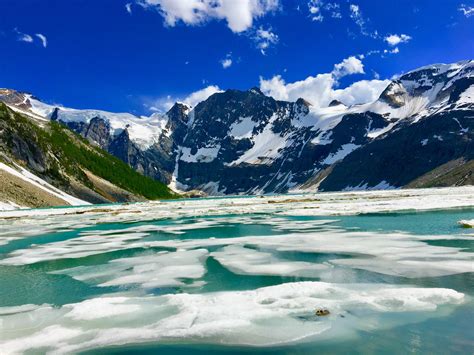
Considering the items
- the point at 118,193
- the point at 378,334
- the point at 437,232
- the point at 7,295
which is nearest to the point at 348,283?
the point at 378,334

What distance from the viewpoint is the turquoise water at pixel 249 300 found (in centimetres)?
837

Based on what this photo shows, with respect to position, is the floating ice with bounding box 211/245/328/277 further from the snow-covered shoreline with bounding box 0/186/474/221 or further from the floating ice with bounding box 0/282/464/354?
the snow-covered shoreline with bounding box 0/186/474/221

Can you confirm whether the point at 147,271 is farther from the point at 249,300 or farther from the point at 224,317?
the point at 224,317

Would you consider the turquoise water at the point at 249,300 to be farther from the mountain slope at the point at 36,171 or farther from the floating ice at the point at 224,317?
the mountain slope at the point at 36,171

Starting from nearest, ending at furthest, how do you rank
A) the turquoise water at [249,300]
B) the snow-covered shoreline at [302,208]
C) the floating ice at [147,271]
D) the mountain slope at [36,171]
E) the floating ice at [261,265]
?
the turquoise water at [249,300] < the floating ice at [147,271] < the floating ice at [261,265] < the snow-covered shoreline at [302,208] < the mountain slope at [36,171]

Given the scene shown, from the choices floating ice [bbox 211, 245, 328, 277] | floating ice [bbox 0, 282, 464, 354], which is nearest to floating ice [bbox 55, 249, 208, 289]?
floating ice [bbox 211, 245, 328, 277]

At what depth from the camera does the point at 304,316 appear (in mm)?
9844

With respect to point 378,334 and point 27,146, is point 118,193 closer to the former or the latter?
point 27,146

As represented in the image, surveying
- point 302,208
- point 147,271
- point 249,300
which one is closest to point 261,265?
point 147,271

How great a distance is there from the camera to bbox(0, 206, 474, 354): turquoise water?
27.5 feet

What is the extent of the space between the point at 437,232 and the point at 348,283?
14.8 metres

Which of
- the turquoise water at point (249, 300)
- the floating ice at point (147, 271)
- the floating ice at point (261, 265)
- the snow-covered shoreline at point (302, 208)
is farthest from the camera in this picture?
the snow-covered shoreline at point (302, 208)

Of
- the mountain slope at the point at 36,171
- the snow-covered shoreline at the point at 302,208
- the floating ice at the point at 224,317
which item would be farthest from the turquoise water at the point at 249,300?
the mountain slope at the point at 36,171

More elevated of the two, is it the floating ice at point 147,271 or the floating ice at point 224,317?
the floating ice at point 224,317
